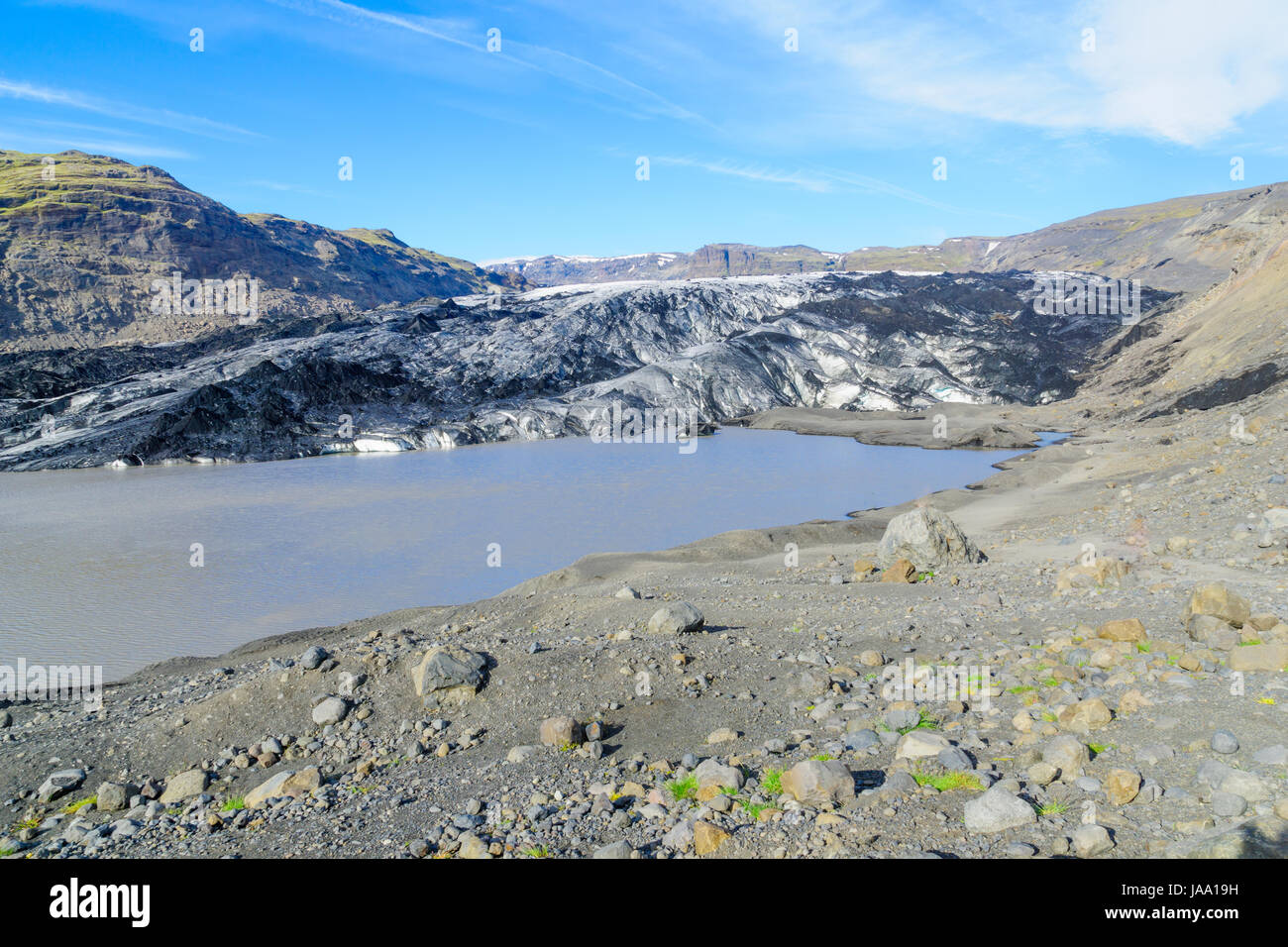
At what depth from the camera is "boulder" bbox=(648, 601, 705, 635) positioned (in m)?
9.09

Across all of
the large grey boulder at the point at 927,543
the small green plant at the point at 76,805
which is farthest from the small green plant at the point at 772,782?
the large grey boulder at the point at 927,543

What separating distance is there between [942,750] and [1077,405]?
46692mm

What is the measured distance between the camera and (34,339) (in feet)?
231

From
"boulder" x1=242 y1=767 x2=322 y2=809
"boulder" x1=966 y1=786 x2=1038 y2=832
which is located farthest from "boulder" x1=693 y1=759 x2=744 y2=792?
"boulder" x1=242 y1=767 x2=322 y2=809

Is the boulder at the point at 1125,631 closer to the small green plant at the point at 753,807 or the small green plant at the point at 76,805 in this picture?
the small green plant at the point at 753,807

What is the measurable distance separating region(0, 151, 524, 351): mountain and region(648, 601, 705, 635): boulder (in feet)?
265

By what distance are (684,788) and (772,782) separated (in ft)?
2.05

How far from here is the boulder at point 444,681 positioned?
24.6ft

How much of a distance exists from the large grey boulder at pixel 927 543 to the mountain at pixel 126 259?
8019 centimetres

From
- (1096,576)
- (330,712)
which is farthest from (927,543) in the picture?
(330,712)

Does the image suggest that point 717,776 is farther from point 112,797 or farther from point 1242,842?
point 112,797

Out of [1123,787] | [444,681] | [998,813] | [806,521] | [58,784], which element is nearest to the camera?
[998,813]

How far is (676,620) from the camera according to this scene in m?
9.15
